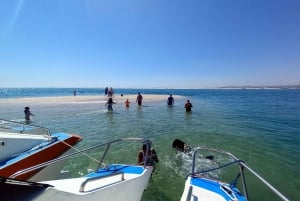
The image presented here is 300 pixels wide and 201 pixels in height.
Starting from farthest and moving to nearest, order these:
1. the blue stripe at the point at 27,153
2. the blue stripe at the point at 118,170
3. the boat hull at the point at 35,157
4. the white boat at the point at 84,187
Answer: the blue stripe at the point at 27,153, the boat hull at the point at 35,157, the blue stripe at the point at 118,170, the white boat at the point at 84,187

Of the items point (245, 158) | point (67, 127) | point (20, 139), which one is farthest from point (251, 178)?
point (67, 127)

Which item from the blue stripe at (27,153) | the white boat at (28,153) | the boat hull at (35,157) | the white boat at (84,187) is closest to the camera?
the white boat at (84,187)

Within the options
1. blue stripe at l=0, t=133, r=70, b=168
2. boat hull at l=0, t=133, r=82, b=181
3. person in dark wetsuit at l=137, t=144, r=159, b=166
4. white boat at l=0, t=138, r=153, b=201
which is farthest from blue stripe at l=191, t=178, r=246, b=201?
blue stripe at l=0, t=133, r=70, b=168

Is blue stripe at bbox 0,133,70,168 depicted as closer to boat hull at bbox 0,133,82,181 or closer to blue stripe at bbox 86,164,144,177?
boat hull at bbox 0,133,82,181

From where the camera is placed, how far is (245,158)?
31.2ft

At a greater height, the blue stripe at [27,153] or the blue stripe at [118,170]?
the blue stripe at [27,153]

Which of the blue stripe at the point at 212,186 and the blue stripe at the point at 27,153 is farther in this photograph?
the blue stripe at the point at 27,153

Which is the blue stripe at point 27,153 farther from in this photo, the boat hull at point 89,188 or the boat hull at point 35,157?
the boat hull at point 89,188

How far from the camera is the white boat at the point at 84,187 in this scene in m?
2.74

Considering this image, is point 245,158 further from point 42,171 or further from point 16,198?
point 16,198

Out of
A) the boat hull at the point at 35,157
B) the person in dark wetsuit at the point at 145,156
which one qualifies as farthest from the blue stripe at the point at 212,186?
the boat hull at the point at 35,157

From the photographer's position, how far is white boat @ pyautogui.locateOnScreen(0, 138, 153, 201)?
274cm

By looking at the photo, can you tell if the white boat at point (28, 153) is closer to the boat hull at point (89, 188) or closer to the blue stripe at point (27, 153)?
the blue stripe at point (27, 153)

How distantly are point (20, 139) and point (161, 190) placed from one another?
187 inches
